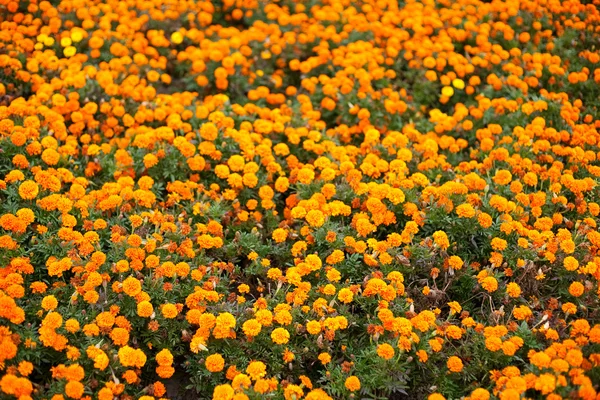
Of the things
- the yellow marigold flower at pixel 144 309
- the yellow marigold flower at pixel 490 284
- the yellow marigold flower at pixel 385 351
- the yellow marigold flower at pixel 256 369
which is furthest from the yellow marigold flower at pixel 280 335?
the yellow marigold flower at pixel 490 284

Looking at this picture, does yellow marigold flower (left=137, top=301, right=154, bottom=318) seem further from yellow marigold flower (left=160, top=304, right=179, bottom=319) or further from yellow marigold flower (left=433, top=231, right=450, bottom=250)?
yellow marigold flower (left=433, top=231, right=450, bottom=250)

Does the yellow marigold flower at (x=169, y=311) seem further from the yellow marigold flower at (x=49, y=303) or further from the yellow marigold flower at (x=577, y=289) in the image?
the yellow marigold flower at (x=577, y=289)

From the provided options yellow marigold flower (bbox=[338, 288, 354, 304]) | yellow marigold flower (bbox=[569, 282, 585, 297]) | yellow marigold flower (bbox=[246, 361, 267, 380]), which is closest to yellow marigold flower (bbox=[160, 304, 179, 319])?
yellow marigold flower (bbox=[246, 361, 267, 380])

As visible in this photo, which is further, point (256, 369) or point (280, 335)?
point (280, 335)

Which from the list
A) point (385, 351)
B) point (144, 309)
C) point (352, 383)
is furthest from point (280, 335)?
point (144, 309)

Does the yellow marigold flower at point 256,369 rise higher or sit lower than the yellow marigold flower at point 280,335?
lower

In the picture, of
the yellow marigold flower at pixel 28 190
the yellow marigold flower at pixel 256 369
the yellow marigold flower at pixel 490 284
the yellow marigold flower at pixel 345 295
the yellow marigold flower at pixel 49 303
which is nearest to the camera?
the yellow marigold flower at pixel 256 369

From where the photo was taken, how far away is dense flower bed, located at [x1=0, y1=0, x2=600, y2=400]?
150 inches

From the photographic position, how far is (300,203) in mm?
4953

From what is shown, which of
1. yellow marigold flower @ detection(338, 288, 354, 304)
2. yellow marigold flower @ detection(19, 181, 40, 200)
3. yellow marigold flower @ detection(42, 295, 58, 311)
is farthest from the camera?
yellow marigold flower @ detection(19, 181, 40, 200)

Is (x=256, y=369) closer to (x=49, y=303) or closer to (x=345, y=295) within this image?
(x=345, y=295)

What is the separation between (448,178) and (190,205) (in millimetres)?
2305

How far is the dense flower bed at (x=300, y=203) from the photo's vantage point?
3.82 m

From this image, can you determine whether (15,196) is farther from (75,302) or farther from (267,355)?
(267,355)
